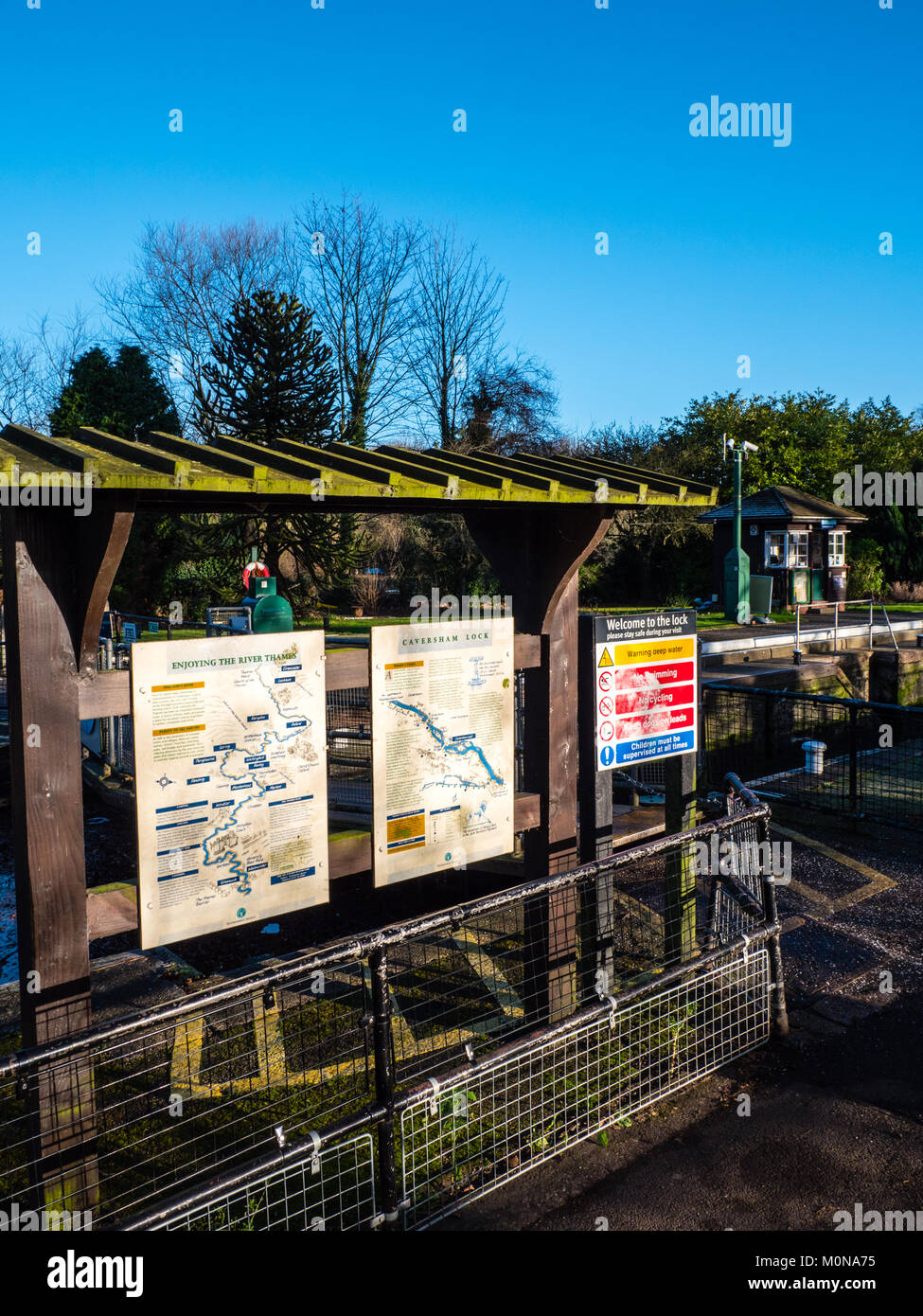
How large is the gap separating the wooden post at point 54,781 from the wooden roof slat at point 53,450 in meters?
0.18

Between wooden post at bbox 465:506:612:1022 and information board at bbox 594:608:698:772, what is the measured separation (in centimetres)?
17

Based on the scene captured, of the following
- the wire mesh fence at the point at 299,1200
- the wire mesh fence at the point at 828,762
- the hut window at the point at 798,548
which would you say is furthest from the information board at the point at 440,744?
the hut window at the point at 798,548

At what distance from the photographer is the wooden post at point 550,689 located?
4.89 m

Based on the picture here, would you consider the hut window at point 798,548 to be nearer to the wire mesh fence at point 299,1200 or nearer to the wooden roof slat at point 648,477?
the wooden roof slat at point 648,477

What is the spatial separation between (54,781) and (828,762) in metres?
9.52

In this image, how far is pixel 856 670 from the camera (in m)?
20.5

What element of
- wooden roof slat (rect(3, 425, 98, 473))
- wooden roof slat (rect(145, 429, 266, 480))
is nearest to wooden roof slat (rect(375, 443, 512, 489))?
wooden roof slat (rect(145, 429, 266, 480))

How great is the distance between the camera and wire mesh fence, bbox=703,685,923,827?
944 centimetres

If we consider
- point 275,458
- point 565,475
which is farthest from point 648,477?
point 275,458

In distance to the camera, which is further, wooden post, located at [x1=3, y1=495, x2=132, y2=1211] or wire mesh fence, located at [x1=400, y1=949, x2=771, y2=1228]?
wire mesh fence, located at [x1=400, y1=949, x2=771, y2=1228]

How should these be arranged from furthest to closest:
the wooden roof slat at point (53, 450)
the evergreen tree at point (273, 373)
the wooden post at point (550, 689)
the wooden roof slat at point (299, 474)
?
the evergreen tree at point (273, 373)
the wooden post at point (550, 689)
the wooden roof slat at point (299, 474)
the wooden roof slat at point (53, 450)

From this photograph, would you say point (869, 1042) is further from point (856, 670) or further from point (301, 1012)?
point (856, 670)

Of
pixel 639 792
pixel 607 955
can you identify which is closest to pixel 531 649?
pixel 607 955

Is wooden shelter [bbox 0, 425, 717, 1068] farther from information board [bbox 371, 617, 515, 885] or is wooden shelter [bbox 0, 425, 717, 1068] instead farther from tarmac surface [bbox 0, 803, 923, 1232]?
tarmac surface [bbox 0, 803, 923, 1232]
